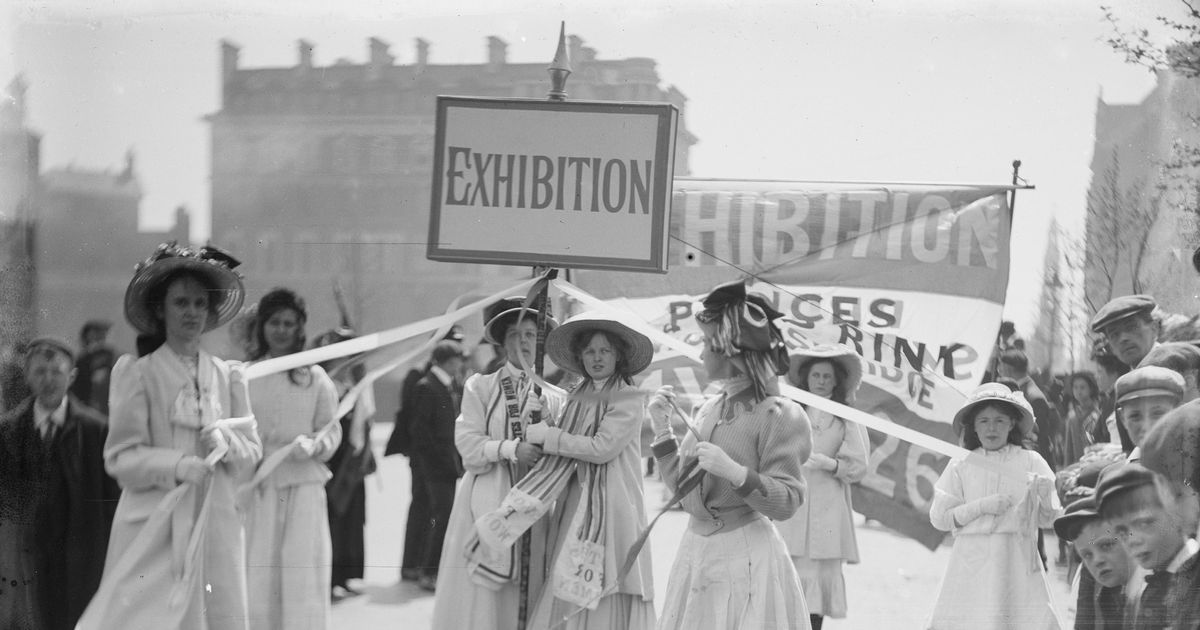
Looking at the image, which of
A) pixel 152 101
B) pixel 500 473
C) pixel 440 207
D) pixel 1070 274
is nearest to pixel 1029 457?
pixel 1070 274

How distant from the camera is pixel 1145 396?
486 centimetres

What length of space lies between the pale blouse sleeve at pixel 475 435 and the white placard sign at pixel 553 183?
0.50 m

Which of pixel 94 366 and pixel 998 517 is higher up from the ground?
pixel 94 366

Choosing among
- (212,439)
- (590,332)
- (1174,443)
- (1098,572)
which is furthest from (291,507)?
(1174,443)

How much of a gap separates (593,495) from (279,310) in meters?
1.49

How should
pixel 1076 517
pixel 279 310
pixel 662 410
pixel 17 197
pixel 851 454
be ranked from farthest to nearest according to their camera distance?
pixel 851 454, pixel 17 197, pixel 279 310, pixel 1076 517, pixel 662 410

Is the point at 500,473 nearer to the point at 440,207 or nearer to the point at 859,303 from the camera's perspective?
the point at 440,207

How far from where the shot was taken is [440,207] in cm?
535

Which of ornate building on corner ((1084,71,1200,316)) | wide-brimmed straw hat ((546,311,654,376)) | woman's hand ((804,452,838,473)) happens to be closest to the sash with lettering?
wide-brimmed straw hat ((546,311,654,376))

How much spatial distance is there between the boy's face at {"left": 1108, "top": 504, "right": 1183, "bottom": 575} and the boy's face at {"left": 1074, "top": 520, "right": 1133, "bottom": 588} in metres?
0.03

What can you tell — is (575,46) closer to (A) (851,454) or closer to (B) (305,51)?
(B) (305,51)

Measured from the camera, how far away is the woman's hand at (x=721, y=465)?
4387 millimetres

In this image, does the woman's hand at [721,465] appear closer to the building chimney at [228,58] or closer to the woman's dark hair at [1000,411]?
the woman's dark hair at [1000,411]

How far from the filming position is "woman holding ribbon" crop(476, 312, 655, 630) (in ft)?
16.5
